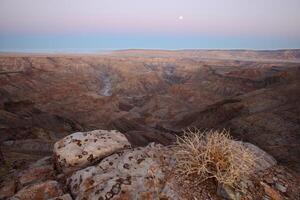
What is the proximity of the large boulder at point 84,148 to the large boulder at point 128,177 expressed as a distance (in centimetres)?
81

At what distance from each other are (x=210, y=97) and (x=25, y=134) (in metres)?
57.8

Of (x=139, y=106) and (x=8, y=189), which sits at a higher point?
(x=8, y=189)

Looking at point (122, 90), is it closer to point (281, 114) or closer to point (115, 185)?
point (281, 114)

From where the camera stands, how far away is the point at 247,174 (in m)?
6.02

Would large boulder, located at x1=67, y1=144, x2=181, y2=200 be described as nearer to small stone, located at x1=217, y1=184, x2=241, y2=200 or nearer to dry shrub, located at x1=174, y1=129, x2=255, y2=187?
dry shrub, located at x1=174, y1=129, x2=255, y2=187

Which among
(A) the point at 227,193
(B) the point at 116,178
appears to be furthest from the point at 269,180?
(B) the point at 116,178

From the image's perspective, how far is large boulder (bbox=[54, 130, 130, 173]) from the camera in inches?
313

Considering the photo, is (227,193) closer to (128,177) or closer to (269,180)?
(269,180)

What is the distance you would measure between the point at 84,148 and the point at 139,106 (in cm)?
7842

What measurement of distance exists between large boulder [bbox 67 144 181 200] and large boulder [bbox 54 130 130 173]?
2.65 ft

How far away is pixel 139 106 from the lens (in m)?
86.6

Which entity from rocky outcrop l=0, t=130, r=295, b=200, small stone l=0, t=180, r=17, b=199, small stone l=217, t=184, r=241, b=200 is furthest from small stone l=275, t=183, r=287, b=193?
small stone l=0, t=180, r=17, b=199

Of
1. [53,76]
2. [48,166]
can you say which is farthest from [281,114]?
[53,76]

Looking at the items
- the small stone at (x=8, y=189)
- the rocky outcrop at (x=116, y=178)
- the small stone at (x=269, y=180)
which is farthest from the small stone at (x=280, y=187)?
the small stone at (x=8, y=189)
